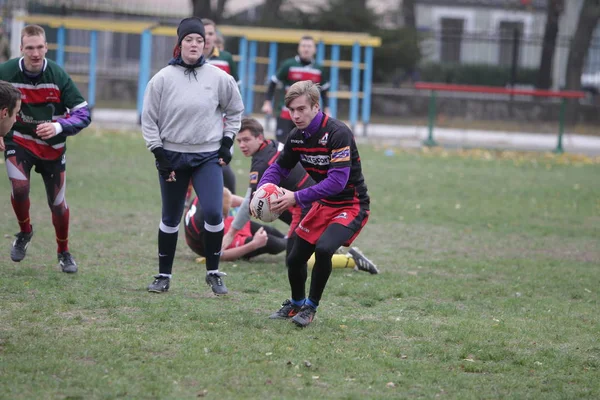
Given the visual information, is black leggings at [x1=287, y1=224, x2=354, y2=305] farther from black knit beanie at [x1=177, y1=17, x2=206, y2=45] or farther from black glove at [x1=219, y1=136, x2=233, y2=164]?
black knit beanie at [x1=177, y1=17, x2=206, y2=45]

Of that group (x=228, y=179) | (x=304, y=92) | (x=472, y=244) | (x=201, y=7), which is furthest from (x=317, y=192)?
(x=201, y=7)

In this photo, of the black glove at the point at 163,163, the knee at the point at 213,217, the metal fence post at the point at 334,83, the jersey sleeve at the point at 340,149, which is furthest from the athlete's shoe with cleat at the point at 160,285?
the metal fence post at the point at 334,83

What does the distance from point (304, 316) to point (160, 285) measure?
1425 mm

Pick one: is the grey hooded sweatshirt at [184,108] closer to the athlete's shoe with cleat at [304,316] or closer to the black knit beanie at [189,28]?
the black knit beanie at [189,28]

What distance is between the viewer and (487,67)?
31141 mm

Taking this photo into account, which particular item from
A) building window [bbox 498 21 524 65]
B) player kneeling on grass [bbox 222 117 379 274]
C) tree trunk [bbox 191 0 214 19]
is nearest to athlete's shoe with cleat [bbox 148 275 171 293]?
player kneeling on grass [bbox 222 117 379 274]

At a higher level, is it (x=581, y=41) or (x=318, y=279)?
(x=581, y=41)

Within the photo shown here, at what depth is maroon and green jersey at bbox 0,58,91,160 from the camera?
7125mm

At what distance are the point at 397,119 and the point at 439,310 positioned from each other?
2160cm

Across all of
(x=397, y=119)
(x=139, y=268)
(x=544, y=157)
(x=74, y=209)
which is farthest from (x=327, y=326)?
(x=397, y=119)

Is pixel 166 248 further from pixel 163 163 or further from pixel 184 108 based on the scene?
pixel 184 108

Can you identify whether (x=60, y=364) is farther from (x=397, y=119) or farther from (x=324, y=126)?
(x=397, y=119)

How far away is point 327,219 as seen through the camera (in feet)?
20.6

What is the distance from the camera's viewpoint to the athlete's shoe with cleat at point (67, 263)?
753 cm
